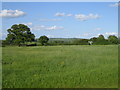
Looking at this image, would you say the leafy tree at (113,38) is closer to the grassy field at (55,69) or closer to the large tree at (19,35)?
the grassy field at (55,69)

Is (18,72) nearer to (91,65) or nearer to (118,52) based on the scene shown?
(91,65)

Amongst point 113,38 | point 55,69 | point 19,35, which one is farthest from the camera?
point 113,38

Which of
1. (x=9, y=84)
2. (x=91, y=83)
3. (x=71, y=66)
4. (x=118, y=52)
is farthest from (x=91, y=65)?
(x=9, y=84)

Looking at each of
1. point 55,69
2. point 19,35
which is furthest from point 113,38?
point 19,35

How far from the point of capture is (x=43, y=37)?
720cm

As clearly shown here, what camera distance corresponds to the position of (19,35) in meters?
6.91

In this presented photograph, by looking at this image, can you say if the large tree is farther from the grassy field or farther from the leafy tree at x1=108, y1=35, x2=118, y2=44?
the leafy tree at x1=108, y1=35, x2=118, y2=44

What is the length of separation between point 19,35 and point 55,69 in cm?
206

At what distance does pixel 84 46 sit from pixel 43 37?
3000 millimetres

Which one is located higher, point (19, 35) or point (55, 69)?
point (19, 35)

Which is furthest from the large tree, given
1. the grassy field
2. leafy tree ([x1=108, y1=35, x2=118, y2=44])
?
leafy tree ([x1=108, y1=35, x2=118, y2=44])

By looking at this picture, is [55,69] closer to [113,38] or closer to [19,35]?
[19,35]

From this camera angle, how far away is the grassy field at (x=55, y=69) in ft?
16.7

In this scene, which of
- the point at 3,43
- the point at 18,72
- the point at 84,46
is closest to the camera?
the point at 18,72
